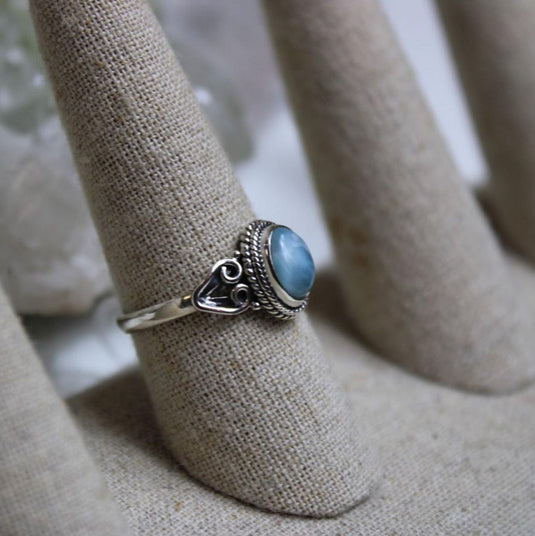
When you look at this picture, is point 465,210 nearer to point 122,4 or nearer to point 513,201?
point 513,201

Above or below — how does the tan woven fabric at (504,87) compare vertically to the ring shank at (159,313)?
below

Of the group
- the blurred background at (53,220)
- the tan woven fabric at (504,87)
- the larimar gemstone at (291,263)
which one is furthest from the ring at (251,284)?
the tan woven fabric at (504,87)

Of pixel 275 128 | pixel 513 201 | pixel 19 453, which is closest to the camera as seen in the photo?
pixel 19 453

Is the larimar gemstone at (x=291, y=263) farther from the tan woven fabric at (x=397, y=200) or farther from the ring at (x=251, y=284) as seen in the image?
the tan woven fabric at (x=397, y=200)

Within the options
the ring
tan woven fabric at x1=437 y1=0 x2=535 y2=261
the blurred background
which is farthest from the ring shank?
tan woven fabric at x1=437 y1=0 x2=535 y2=261

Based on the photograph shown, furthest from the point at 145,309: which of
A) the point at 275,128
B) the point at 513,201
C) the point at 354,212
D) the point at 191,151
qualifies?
the point at 275,128

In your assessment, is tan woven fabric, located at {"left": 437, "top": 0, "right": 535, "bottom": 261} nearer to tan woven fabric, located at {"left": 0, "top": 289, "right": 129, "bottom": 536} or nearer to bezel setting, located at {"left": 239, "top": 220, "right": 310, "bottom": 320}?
bezel setting, located at {"left": 239, "top": 220, "right": 310, "bottom": 320}
